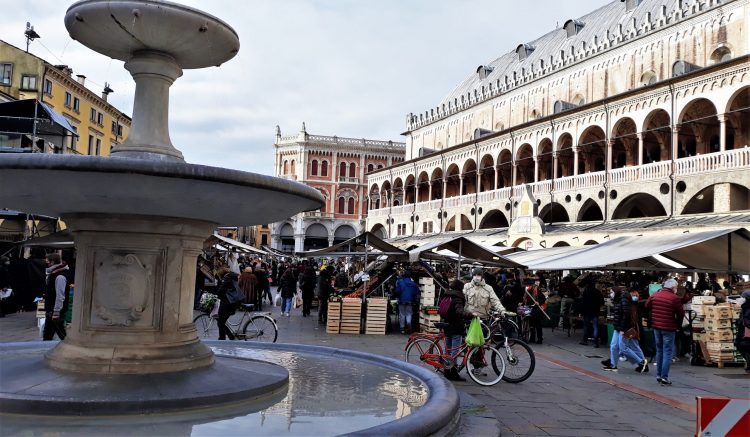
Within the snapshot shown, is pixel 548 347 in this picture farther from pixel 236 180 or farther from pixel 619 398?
pixel 236 180

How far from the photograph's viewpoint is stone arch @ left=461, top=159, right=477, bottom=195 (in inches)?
1677

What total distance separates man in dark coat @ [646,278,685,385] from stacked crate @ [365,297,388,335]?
22.3 feet

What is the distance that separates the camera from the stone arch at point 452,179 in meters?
44.1

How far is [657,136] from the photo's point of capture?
98.0 ft

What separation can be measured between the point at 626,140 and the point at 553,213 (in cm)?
561

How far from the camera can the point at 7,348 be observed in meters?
7.50

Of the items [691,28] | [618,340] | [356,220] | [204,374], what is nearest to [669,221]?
[691,28]

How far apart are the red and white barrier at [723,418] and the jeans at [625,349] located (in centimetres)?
660

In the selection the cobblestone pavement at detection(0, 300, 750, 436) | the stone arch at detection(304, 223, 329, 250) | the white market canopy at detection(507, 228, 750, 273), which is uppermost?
the stone arch at detection(304, 223, 329, 250)

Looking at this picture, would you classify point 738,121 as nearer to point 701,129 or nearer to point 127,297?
point 701,129

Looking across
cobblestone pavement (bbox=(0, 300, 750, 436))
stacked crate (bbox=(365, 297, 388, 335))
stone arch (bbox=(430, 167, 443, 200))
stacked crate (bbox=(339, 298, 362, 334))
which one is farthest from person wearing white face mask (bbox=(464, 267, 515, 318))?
stone arch (bbox=(430, 167, 443, 200))

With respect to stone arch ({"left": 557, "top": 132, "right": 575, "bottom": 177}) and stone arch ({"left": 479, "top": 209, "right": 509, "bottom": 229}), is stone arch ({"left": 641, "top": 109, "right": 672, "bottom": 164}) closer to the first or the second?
stone arch ({"left": 557, "top": 132, "right": 575, "bottom": 177})

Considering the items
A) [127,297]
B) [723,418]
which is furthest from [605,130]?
[127,297]

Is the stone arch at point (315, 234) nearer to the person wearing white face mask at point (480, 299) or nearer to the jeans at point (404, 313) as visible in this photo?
the jeans at point (404, 313)
